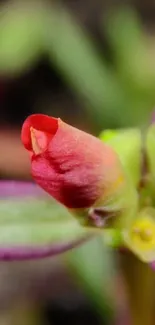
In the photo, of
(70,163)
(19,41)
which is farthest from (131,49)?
(70,163)

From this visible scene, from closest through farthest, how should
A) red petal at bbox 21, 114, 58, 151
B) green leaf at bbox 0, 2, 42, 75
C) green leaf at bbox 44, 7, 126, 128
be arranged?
red petal at bbox 21, 114, 58, 151, green leaf at bbox 44, 7, 126, 128, green leaf at bbox 0, 2, 42, 75

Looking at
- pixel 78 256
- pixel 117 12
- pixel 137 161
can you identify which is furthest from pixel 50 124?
pixel 117 12

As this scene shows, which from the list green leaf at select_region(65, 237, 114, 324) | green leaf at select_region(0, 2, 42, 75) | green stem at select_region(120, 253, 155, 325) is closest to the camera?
green stem at select_region(120, 253, 155, 325)

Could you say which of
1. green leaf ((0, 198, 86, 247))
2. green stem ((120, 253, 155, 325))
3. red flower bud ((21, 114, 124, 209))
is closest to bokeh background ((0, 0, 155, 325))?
green stem ((120, 253, 155, 325))

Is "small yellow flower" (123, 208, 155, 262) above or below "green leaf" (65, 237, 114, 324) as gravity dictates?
above

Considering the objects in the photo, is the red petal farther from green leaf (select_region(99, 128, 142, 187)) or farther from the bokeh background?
the bokeh background

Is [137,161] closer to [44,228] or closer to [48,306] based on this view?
[44,228]
